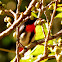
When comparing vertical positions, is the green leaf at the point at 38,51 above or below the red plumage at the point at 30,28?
below

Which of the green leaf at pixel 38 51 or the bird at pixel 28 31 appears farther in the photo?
the bird at pixel 28 31

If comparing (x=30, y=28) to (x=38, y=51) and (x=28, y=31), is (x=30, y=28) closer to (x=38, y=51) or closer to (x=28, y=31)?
(x=28, y=31)

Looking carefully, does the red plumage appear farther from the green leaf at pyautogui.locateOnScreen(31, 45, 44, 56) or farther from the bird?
the green leaf at pyautogui.locateOnScreen(31, 45, 44, 56)

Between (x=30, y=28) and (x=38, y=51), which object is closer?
(x=38, y=51)

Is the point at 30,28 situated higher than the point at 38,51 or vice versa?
the point at 30,28

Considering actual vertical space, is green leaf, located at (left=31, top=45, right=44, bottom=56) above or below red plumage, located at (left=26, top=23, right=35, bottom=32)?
below

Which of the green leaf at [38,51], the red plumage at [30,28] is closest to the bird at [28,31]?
the red plumage at [30,28]

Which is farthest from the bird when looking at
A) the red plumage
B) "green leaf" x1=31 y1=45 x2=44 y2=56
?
"green leaf" x1=31 y1=45 x2=44 y2=56

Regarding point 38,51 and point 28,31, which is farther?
point 28,31

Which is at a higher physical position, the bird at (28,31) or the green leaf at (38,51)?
the bird at (28,31)

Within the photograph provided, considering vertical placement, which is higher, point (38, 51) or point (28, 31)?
point (28, 31)

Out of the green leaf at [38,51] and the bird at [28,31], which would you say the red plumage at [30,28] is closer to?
the bird at [28,31]

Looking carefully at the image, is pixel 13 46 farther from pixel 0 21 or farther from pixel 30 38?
pixel 30 38

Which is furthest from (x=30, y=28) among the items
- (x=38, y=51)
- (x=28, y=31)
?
(x=38, y=51)
